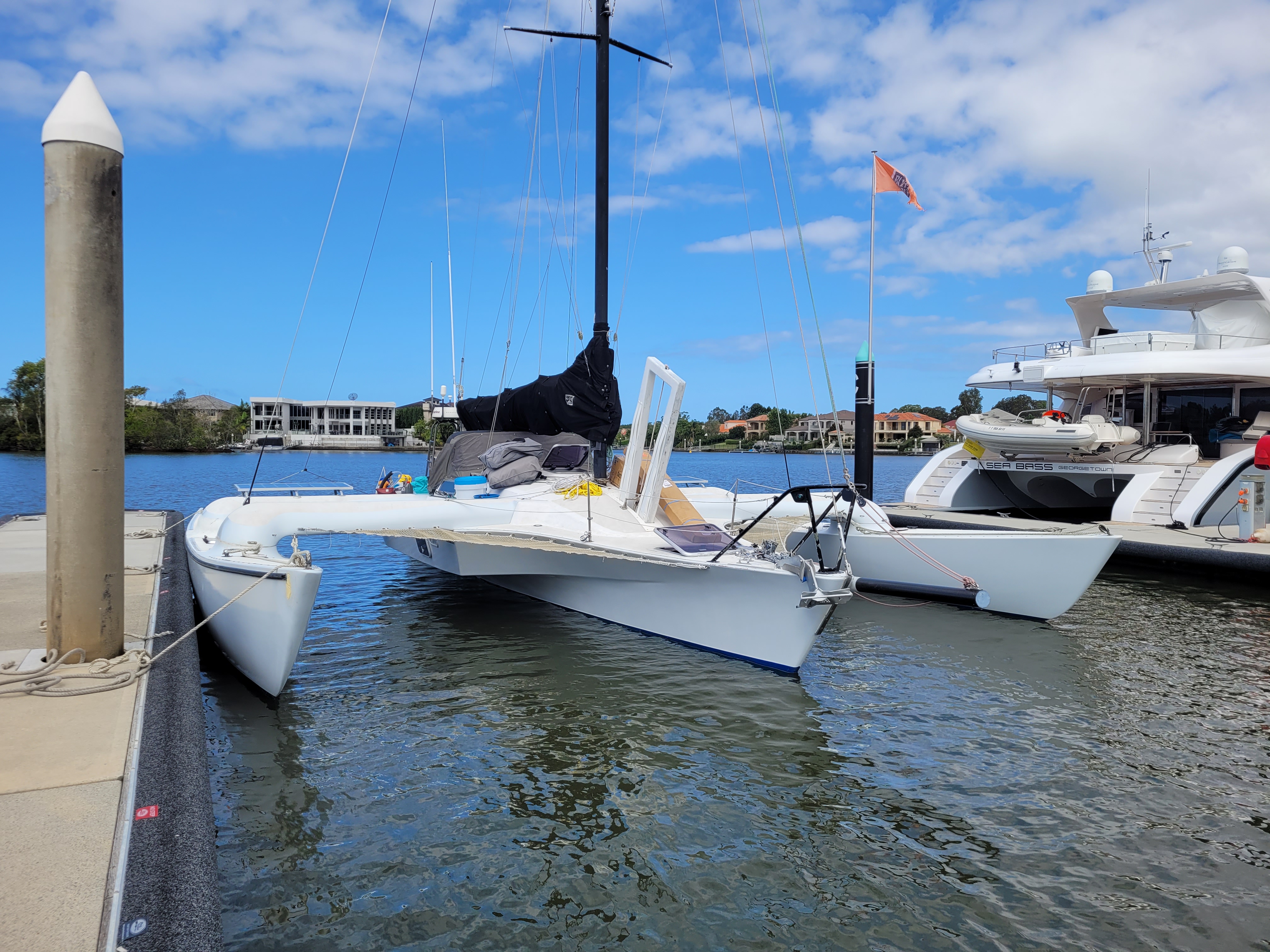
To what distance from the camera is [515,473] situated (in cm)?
995

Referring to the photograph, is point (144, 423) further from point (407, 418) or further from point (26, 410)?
point (407, 418)

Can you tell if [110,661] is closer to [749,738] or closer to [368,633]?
[749,738]

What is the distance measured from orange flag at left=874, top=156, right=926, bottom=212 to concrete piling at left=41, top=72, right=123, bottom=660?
12661 mm

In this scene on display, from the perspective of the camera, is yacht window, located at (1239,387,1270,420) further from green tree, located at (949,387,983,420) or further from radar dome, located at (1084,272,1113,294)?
green tree, located at (949,387,983,420)

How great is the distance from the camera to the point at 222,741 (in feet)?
18.5

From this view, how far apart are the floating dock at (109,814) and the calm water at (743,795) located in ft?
2.68

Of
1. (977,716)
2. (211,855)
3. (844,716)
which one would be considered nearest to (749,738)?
(844,716)

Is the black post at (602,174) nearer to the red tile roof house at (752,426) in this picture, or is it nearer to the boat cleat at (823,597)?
the boat cleat at (823,597)

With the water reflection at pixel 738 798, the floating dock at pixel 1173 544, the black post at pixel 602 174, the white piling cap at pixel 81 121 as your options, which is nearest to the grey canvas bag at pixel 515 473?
the black post at pixel 602 174

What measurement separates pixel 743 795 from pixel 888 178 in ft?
40.8

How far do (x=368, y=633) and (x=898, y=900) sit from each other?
6758mm

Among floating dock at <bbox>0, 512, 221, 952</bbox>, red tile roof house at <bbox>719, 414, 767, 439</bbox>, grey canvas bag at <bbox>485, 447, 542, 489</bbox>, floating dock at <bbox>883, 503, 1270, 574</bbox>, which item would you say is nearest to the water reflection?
floating dock at <bbox>0, 512, 221, 952</bbox>

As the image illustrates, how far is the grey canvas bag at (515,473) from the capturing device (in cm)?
988

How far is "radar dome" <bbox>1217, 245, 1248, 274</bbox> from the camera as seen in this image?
18.1 m
